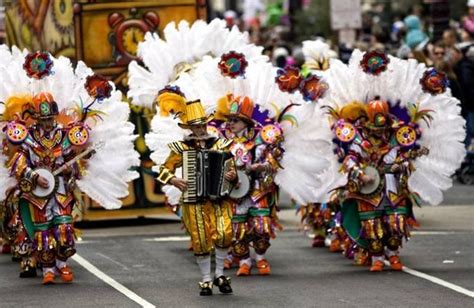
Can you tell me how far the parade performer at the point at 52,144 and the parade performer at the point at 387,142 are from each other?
2.32 meters

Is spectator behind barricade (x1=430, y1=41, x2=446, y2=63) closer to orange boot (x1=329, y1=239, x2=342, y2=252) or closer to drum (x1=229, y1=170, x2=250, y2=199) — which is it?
orange boot (x1=329, y1=239, x2=342, y2=252)

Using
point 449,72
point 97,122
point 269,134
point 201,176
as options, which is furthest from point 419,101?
point 449,72

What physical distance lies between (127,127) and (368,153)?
2.37 m

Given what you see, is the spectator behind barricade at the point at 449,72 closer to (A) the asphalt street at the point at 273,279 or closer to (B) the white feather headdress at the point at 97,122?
(A) the asphalt street at the point at 273,279

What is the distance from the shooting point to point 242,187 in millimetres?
17109

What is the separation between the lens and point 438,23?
96.1ft

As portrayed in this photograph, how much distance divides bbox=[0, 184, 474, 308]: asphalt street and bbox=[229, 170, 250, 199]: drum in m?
0.80

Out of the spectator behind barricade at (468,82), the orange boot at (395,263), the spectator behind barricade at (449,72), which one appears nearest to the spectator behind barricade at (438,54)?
the spectator behind barricade at (449,72)

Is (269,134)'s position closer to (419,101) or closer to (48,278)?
(419,101)

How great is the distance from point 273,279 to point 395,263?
130cm

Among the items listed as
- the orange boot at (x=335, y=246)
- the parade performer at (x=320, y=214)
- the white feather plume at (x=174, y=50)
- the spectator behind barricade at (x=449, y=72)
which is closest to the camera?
the parade performer at (x=320, y=214)

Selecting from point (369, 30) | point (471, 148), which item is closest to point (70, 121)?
point (471, 148)


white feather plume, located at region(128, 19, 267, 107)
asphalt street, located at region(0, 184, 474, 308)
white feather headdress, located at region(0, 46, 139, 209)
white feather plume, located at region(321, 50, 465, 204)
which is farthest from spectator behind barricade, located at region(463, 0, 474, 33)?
white feather headdress, located at region(0, 46, 139, 209)

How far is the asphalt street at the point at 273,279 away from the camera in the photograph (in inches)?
595
